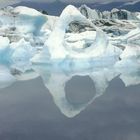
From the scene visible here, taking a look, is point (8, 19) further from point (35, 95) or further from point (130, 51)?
point (35, 95)

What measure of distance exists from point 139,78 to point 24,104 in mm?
4724

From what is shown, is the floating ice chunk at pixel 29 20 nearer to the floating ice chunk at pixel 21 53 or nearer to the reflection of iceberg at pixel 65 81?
the floating ice chunk at pixel 21 53

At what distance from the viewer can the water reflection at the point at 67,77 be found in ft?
28.6

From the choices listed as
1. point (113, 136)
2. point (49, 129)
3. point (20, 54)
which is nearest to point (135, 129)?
point (113, 136)

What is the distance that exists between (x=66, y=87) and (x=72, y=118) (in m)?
3.58

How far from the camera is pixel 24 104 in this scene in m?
8.52

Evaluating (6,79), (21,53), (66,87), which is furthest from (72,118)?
(21,53)

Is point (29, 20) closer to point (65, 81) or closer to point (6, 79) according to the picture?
point (6, 79)

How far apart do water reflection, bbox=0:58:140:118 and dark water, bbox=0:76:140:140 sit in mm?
165

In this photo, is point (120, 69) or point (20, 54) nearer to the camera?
point (120, 69)

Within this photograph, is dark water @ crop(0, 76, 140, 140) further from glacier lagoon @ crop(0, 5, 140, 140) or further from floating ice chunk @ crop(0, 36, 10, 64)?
floating ice chunk @ crop(0, 36, 10, 64)

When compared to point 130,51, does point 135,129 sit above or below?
above

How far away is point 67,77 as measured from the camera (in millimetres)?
12594

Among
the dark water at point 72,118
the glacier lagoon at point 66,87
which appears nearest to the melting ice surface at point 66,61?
the glacier lagoon at point 66,87
